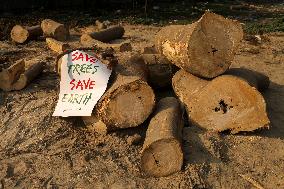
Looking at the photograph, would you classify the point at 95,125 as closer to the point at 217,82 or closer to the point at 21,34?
the point at 217,82

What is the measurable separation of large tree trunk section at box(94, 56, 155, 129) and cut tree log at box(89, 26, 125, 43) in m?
4.49

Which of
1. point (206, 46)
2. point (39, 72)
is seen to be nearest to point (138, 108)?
Result: point (206, 46)

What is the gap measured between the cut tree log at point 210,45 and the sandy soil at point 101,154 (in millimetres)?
731

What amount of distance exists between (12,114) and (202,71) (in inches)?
91.6

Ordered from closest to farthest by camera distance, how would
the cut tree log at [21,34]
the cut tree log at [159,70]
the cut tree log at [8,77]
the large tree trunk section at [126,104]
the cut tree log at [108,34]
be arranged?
the large tree trunk section at [126,104]
the cut tree log at [8,77]
the cut tree log at [159,70]
the cut tree log at [108,34]
the cut tree log at [21,34]

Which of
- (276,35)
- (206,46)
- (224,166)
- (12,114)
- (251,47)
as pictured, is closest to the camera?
(224,166)

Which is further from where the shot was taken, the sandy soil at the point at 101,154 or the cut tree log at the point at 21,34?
the cut tree log at the point at 21,34

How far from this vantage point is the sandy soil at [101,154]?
4.21 meters

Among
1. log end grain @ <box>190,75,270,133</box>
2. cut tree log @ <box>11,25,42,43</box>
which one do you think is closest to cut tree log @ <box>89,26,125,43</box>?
cut tree log @ <box>11,25,42,43</box>

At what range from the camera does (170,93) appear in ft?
19.7

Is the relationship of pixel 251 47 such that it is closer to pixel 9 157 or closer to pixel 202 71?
pixel 202 71

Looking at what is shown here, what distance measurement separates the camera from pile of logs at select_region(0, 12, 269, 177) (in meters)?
4.25

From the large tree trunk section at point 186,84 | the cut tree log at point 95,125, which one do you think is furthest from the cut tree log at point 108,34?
the cut tree log at point 95,125

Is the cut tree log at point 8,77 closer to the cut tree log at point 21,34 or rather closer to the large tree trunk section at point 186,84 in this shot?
the large tree trunk section at point 186,84
